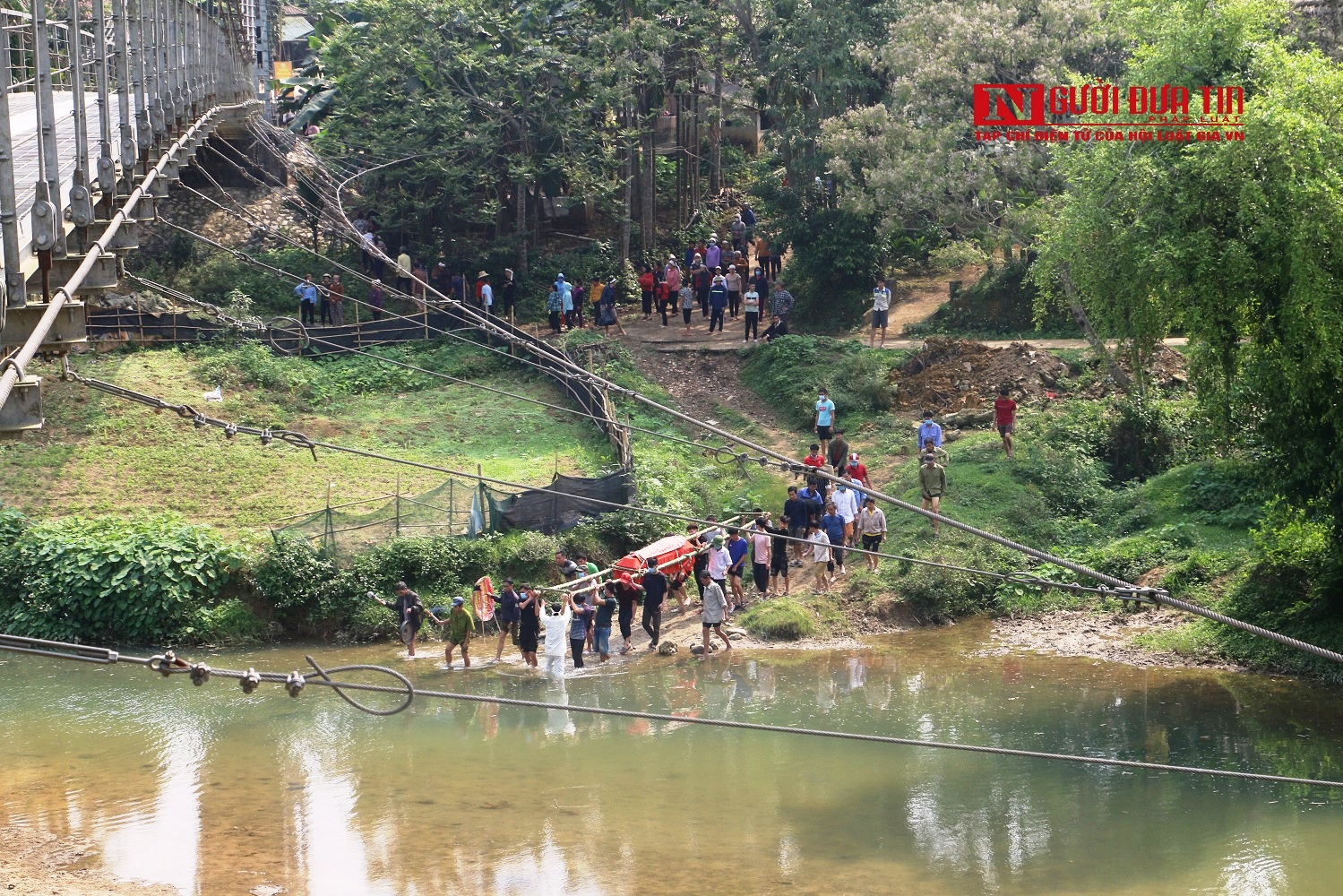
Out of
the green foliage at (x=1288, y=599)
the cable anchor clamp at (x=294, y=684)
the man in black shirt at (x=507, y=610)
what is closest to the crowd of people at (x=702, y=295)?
the man in black shirt at (x=507, y=610)

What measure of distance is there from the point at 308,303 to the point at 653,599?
16742mm

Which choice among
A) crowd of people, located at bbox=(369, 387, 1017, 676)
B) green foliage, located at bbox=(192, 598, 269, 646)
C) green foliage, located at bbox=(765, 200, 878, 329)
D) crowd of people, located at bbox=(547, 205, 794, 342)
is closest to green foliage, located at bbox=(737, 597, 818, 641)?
crowd of people, located at bbox=(369, 387, 1017, 676)

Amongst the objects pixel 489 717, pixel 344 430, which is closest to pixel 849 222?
pixel 344 430

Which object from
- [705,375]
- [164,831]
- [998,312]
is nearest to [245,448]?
[705,375]

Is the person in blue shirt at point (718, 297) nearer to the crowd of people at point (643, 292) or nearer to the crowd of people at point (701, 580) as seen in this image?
the crowd of people at point (643, 292)

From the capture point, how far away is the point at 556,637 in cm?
1984

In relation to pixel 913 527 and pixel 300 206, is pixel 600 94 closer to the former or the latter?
pixel 300 206

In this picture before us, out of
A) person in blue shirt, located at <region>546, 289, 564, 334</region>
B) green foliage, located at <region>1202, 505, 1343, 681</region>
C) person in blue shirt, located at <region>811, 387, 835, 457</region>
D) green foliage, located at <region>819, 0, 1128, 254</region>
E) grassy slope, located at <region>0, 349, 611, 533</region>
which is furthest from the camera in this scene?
person in blue shirt, located at <region>546, 289, 564, 334</region>

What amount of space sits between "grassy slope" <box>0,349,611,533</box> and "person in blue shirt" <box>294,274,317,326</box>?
3.67 metres

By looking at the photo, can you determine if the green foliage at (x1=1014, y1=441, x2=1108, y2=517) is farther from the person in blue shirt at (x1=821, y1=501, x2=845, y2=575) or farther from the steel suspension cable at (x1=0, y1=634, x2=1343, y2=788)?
the steel suspension cable at (x1=0, y1=634, x2=1343, y2=788)

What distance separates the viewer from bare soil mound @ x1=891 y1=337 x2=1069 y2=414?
2795 cm

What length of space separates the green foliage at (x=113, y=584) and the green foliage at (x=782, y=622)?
7.72 m

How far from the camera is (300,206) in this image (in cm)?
3838

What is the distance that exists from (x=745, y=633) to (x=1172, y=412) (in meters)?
9.31
